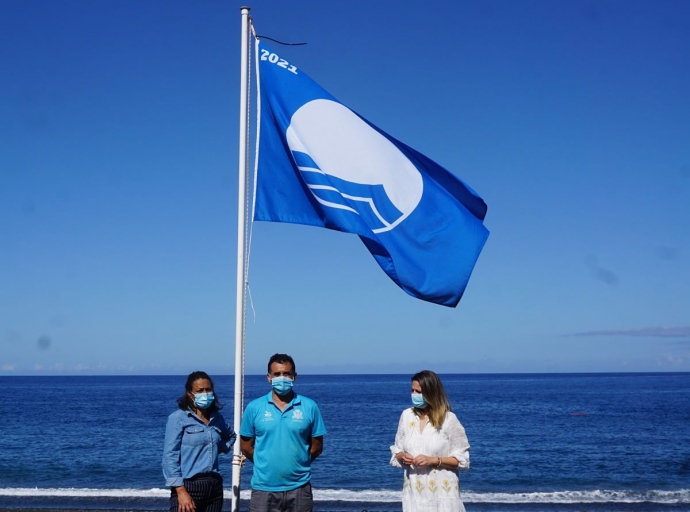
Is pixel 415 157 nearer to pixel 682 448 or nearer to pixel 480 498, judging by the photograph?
pixel 480 498

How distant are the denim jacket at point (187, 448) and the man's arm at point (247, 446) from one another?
0.22 meters

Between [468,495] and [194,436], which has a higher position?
[194,436]

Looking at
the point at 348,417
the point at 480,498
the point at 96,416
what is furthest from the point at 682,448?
the point at 96,416

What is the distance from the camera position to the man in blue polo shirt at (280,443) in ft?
20.4

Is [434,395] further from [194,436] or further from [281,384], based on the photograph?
[194,436]

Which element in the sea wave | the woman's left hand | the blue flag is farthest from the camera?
the sea wave

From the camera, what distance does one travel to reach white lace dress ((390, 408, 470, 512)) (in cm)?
612

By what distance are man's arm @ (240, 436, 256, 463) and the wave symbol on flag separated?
2222 mm

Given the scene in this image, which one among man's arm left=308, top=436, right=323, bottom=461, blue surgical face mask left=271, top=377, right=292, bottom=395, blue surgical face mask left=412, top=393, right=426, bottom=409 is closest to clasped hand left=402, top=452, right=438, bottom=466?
blue surgical face mask left=412, top=393, right=426, bottom=409

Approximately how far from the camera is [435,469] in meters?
6.16

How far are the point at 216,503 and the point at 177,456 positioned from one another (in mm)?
537

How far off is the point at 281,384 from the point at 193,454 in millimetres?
937

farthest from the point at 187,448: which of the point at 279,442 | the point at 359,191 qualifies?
the point at 359,191

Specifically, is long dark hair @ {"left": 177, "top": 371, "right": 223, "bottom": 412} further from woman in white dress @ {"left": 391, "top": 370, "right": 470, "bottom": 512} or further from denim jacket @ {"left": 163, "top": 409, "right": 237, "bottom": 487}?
woman in white dress @ {"left": 391, "top": 370, "right": 470, "bottom": 512}
